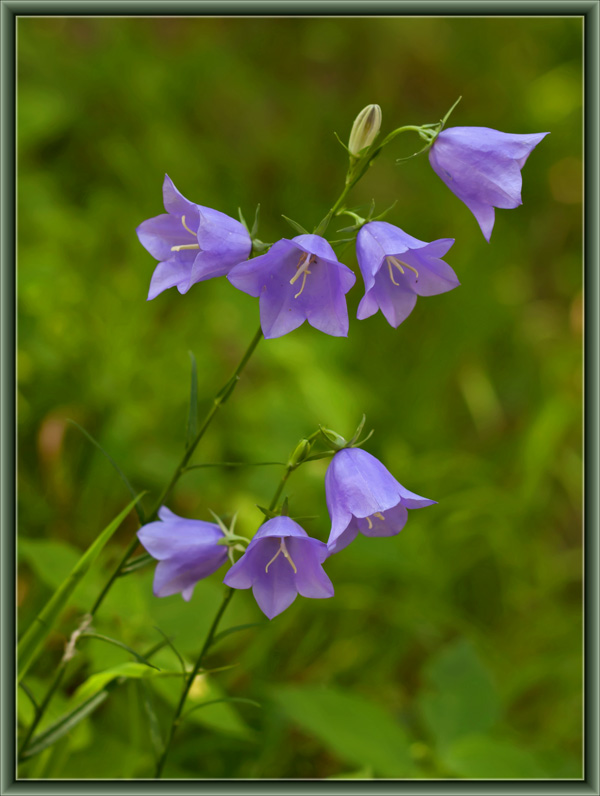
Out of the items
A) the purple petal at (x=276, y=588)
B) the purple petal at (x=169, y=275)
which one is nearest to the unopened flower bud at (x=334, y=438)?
the purple petal at (x=276, y=588)

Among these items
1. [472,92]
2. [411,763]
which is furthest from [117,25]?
[411,763]

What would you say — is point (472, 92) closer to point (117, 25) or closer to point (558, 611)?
point (117, 25)

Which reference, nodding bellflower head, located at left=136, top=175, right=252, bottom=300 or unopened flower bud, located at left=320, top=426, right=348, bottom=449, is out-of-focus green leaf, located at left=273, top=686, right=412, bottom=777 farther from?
nodding bellflower head, located at left=136, top=175, right=252, bottom=300

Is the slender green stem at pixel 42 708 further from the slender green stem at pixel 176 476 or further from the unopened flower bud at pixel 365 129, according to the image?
the unopened flower bud at pixel 365 129

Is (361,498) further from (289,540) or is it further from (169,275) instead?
(169,275)

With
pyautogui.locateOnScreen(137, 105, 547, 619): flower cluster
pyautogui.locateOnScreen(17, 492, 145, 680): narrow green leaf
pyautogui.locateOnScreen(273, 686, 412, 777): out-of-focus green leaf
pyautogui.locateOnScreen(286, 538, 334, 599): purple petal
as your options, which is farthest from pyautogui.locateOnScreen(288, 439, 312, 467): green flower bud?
pyautogui.locateOnScreen(273, 686, 412, 777): out-of-focus green leaf

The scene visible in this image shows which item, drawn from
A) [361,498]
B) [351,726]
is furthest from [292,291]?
[351,726]
